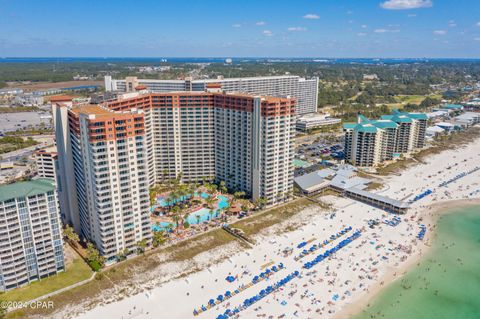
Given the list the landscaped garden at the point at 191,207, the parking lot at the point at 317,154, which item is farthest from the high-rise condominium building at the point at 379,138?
the landscaped garden at the point at 191,207

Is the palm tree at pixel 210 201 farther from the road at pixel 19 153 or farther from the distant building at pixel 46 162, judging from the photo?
the road at pixel 19 153

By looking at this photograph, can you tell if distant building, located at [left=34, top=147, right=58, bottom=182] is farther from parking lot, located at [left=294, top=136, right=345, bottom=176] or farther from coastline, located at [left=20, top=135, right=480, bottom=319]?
parking lot, located at [left=294, top=136, right=345, bottom=176]

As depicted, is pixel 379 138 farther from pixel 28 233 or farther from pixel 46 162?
pixel 28 233

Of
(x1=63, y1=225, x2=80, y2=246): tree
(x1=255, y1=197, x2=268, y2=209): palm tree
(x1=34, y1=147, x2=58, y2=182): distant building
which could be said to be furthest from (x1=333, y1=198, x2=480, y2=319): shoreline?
(x1=34, y1=147, x2=58, y2=182): distant building

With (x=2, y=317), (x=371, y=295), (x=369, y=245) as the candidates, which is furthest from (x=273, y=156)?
(x=2, y=317)

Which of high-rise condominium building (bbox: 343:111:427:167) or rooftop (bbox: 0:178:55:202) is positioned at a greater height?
rooftop (bbox: 0:178:55:202)

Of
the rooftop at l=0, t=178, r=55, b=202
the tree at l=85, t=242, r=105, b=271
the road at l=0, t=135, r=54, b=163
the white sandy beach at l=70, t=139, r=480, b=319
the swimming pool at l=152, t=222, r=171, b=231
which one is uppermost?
the rooftop at l=0, t=178, r=55, b=202
